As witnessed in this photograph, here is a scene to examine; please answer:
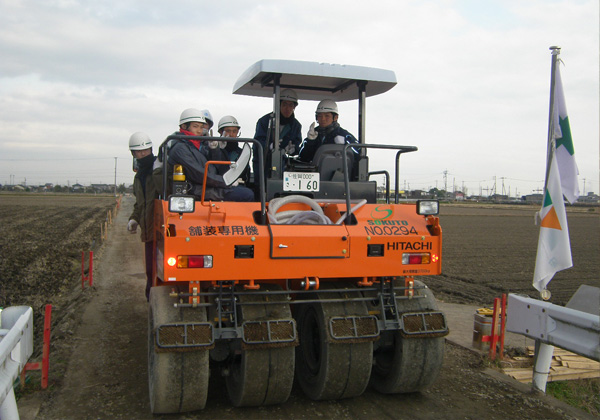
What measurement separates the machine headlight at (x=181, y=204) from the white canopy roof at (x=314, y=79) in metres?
1.89

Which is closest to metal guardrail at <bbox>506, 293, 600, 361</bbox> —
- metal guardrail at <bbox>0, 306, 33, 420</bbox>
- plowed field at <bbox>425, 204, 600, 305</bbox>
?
metal guardrail at <bbox>0, 306, 33, 420</bbox>

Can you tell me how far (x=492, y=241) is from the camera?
81.3 feet

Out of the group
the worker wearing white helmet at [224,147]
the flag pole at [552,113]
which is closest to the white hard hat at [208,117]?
the worker wearing white helmet at [224,147]

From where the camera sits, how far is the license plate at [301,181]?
523cm

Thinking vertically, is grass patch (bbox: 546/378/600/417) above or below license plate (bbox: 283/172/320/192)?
below

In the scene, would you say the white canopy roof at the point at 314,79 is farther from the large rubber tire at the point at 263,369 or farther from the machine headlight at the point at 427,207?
the large rubber tire at the point at 263,369

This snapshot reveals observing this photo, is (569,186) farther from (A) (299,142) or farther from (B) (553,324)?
(A) (299,142)

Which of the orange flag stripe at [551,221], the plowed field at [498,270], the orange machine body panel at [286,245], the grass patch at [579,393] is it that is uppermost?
the orange flag stripe at [551,221]

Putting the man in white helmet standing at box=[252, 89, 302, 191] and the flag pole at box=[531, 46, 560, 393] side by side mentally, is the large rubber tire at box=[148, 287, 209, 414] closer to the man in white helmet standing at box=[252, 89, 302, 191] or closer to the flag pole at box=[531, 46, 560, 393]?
the man in white helmet standing at box=[252, 89, 302, 191]

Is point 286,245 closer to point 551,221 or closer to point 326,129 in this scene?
point 326,129

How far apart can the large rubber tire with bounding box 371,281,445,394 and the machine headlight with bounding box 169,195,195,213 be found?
217 cm

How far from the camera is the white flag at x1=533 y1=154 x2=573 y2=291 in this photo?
5.47 meters

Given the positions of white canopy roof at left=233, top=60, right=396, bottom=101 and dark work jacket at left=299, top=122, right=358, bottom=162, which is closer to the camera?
white canopy roof at left=233, top=60, right=396, bottom=101

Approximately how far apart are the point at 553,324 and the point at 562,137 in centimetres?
212
